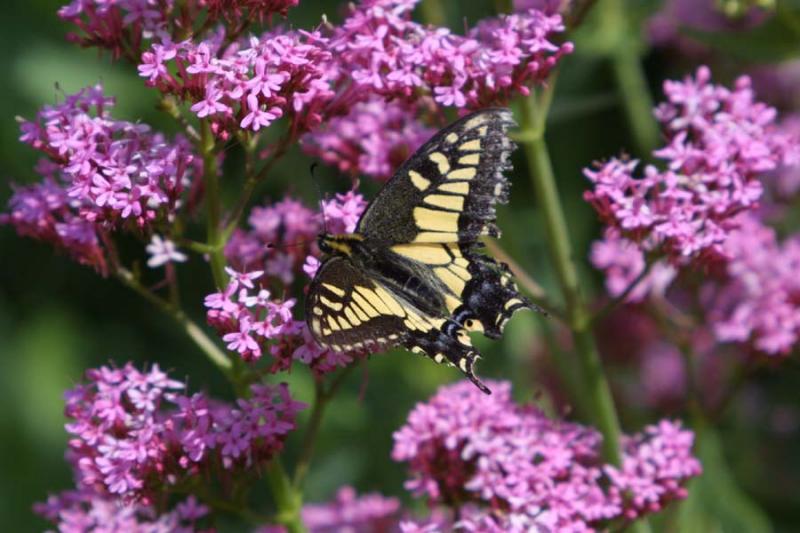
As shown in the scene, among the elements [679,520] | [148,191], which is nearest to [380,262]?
[148,191]

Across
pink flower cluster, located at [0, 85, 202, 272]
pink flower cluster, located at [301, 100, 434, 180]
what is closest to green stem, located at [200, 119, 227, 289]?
pink flower cluster, located at [0, 85, 202, 272]

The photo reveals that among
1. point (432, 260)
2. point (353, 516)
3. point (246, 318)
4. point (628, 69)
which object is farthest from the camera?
point (628, 69)

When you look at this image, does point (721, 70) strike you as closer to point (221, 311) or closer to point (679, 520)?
point (679, 520)

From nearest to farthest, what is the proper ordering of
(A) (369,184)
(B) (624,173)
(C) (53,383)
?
1. (B) (624,173)
2. (A) (369,184)
3. (C) (53,383)

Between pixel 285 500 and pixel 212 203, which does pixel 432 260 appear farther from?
pixel 285 500

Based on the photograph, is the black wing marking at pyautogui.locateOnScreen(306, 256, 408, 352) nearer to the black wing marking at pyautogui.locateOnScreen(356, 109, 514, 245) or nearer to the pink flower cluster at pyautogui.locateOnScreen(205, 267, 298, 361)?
the pink flower cluster at pyautogui.locateOnScreen(205, 267, 298, 361)

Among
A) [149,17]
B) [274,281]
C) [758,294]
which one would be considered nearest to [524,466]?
[274,281]
